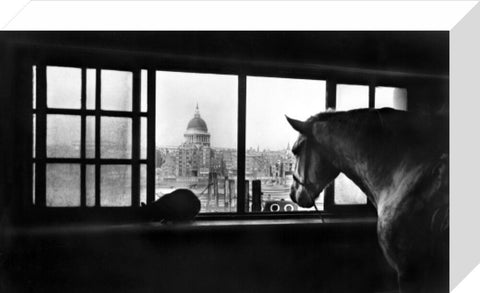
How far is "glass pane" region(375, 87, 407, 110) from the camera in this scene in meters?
1.69

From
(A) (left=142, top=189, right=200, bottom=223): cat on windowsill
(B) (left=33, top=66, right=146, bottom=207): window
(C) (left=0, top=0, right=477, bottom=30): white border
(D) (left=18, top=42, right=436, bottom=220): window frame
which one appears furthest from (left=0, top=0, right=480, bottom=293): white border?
(A) (left=142, top=189, right=200, bottom=223): cat on windowsill

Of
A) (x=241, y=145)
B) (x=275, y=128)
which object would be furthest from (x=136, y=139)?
(x=275, y=128)

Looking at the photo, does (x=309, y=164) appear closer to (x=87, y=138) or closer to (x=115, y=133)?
(x=115, y=133)

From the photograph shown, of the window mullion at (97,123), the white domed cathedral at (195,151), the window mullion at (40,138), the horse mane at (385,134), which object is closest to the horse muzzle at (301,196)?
the horse mane at (385,134)

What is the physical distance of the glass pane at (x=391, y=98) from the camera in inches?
66.6

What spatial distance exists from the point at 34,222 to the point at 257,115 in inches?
44.0

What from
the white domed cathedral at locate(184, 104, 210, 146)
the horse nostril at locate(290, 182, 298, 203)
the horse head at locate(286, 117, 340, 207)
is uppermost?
the white domed cathedral at locate(184, 104, 210, 146)

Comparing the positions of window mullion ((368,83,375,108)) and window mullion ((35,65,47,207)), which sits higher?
window mullion ((368,83,375,108))

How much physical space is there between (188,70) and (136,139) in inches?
15.7

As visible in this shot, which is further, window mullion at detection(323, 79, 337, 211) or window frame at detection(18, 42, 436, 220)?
window mullion at detection(323, 79, 337, 211)

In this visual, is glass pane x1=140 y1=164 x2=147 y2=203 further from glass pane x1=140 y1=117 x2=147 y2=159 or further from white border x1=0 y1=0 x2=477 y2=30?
white border x1=0 y1=0 x2=477 y2=30

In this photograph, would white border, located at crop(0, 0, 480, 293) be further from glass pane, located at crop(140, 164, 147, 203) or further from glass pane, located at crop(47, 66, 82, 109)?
glass pane, located at crop(140, 164, 147, 203)

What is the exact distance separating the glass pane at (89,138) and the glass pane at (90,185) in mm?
59

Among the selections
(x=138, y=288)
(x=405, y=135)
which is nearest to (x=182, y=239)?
(x=138, y=288)
